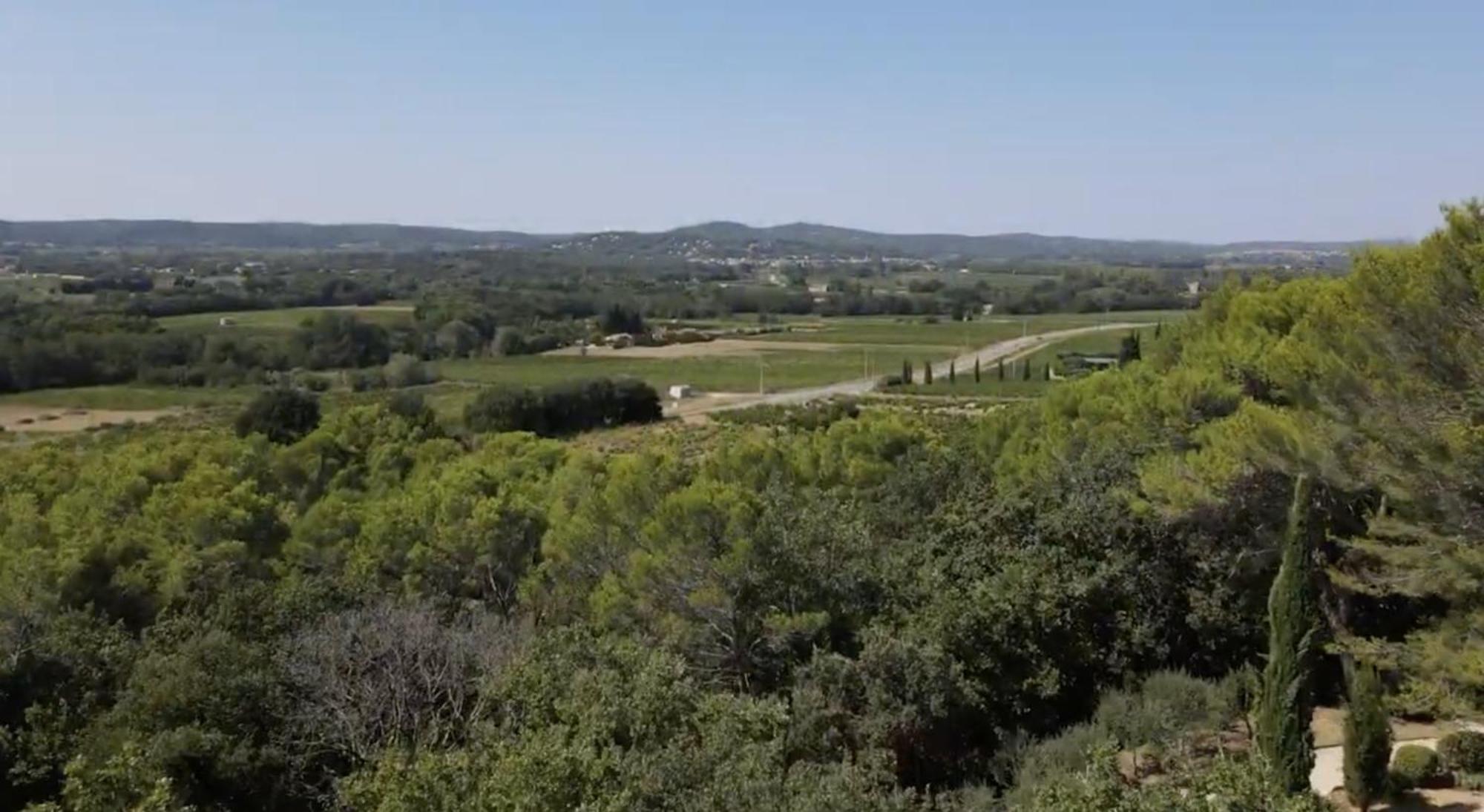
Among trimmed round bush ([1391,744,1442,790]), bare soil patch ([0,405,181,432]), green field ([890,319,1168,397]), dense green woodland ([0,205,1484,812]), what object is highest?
dense green woodland ([0,205,1484,812])

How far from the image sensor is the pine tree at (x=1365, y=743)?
43.1 ft

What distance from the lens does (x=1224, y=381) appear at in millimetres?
19109

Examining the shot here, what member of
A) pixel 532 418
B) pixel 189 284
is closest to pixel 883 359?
pixel 532 418

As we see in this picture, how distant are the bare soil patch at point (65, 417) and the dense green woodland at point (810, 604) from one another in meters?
29.9

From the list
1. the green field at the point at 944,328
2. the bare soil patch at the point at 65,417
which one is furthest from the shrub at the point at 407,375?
the green field at the point at 944,328

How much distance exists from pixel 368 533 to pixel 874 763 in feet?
44.7

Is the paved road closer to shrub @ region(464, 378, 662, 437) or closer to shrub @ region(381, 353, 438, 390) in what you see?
shrub @ region(464, 378, 662, 437)

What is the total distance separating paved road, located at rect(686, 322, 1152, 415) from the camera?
58.4 meters

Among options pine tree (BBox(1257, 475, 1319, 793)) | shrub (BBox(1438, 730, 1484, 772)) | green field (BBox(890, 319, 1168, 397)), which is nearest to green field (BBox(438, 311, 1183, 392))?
green field (BBox(890, 319, 1168, 397))

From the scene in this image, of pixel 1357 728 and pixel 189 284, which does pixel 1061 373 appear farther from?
pixel 189 284

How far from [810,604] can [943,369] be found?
57.6m

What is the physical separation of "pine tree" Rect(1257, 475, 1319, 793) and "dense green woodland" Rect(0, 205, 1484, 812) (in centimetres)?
10

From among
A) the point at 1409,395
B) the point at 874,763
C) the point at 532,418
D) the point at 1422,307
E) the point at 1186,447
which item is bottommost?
the point at 532,418

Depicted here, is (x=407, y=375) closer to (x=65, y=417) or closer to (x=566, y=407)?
(x=566, y=407)
